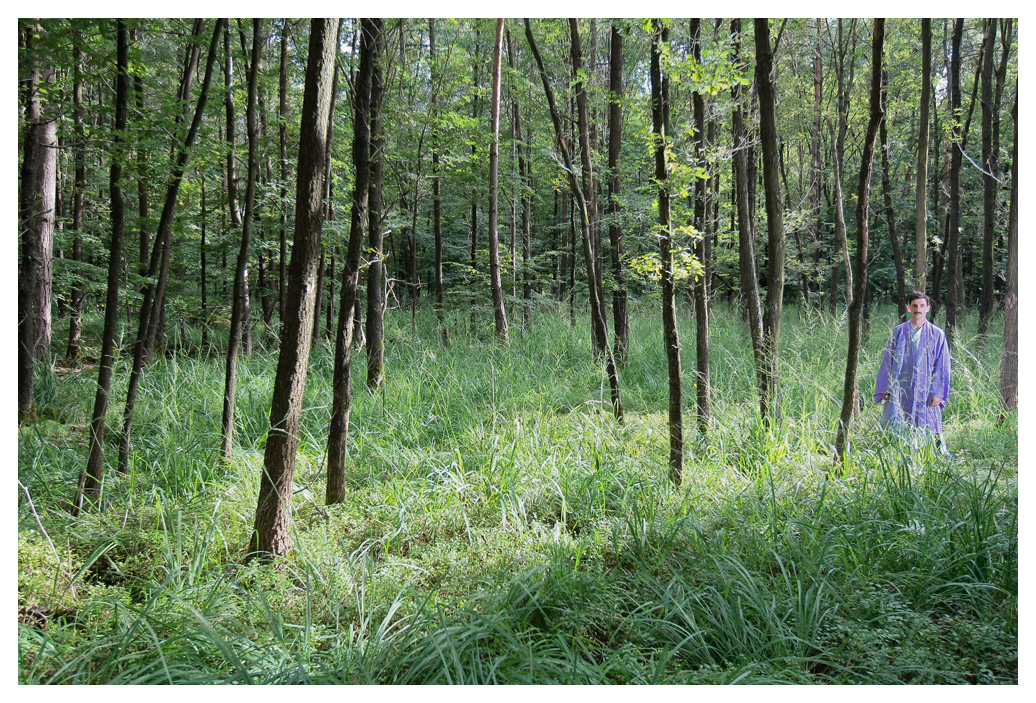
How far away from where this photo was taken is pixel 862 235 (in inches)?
111

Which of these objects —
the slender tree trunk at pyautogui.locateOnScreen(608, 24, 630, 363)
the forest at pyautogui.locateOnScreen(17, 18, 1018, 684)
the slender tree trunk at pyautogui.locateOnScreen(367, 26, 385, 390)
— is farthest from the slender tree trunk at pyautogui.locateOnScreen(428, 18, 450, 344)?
the slender tree trunk at pyautogui.locateOnScreen(608, 24, 630, 363)

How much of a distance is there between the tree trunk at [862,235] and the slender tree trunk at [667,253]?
918 mm

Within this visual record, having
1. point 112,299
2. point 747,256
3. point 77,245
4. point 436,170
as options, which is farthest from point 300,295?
point 77,245

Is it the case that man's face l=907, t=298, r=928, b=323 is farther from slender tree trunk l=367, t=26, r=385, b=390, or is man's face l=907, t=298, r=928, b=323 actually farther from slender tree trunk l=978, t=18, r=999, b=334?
slender tree trunk l=367, t=26, r=385, b=390

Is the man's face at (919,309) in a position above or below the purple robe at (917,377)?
above

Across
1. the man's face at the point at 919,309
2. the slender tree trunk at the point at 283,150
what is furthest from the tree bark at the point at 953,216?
the slender tree trunk at the point at 283,150

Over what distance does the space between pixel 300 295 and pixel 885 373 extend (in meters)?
3.70

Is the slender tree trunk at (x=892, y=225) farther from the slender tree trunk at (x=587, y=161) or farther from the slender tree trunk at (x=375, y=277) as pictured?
the slender tree trunk at (x=375, y=277)

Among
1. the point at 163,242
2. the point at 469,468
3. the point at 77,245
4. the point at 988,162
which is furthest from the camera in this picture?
the point at 77,245

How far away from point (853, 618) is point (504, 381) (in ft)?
10.9

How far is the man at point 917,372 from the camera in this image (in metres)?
3.39

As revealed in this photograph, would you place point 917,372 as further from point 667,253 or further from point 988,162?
point 988,162
